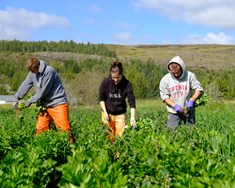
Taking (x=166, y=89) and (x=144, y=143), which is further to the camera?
(x=166, y=89)

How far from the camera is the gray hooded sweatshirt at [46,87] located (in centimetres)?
684

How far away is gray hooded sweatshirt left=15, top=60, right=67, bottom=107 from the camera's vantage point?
684 cm

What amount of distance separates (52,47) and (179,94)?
385ft

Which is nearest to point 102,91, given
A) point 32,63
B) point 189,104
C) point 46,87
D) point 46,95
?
point 46,87

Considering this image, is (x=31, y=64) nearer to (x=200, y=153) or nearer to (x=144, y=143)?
(x=144, y=143)

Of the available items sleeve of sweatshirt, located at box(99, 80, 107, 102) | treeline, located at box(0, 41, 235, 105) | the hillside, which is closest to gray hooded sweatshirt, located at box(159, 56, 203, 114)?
sleeve of sweatshirt, located at box(99, 80, 107, 102)

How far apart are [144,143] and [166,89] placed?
2160mm

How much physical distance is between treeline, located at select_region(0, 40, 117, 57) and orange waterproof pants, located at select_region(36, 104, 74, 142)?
11312cm

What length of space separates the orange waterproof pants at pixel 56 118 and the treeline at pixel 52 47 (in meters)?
113

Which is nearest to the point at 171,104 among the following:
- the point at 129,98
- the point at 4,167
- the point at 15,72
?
the point at 129,98

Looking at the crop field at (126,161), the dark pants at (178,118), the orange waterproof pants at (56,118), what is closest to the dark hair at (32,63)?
the orange waterproof pants at (56,118)

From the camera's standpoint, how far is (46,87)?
684cm

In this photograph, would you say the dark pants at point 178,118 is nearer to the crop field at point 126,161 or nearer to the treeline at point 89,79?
the crop field at point 126,161

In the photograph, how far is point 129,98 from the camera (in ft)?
21.7
